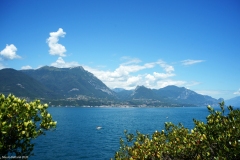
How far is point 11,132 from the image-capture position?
39.6 feet

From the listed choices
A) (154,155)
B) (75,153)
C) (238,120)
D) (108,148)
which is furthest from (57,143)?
(238,120)

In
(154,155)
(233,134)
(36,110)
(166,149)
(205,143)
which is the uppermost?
(36,110)

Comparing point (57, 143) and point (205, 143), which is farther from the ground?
point (205, 143)

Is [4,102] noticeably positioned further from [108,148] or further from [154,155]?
[108,148]

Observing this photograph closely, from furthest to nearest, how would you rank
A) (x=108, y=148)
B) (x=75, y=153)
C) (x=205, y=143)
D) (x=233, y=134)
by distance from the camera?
(x=108, y=148), (x=75, y=153), (x=205, y=143), (x=233, y=134)

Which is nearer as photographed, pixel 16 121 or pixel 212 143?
pixel 16 121

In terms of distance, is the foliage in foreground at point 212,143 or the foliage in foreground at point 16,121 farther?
the foliage in foreground at point 212,143

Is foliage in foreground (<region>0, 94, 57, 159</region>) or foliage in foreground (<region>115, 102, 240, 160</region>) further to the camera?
foliage in foreground (<region>115, 102, 240, 160</region>)

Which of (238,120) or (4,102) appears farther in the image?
(238,120)

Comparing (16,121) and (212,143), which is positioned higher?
(16,121)

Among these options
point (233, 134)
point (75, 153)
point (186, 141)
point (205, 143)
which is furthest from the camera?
point (75, 153)

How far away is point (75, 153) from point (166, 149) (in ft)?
265

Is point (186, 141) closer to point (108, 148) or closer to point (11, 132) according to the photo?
point (11, 132)

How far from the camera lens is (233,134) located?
12805 mm
